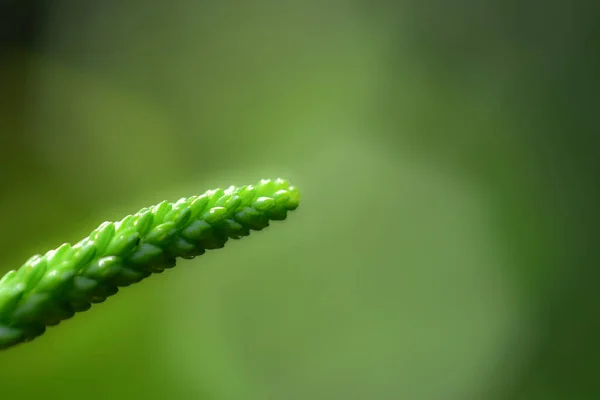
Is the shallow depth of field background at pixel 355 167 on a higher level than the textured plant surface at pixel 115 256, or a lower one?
higher

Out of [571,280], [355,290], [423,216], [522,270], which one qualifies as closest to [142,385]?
[355,290]

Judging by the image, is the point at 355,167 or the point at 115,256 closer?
the point at 115,256

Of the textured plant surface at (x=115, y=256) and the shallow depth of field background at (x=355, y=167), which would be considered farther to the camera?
the shallow depth of field background at (x=355, y=167)

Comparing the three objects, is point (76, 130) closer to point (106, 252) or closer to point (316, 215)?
point (316, 215)

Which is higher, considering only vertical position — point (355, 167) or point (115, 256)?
point (355, 167)

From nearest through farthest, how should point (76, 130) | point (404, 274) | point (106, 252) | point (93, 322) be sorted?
point (106, 252) < point (93, 322) < point (76, 130) < point (404, 274)
